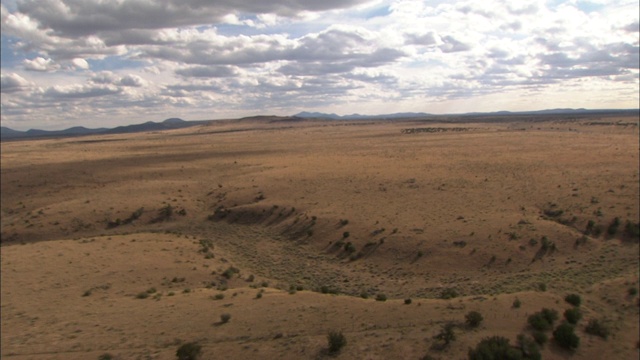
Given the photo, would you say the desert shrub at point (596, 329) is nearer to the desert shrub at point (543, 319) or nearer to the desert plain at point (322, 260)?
the desert plain at point (322, 260)

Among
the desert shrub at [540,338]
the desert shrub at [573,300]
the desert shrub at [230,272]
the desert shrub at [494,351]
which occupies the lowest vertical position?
the desert shrub at [230,272]

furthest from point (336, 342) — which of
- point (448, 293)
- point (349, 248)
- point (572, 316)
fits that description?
point (349, 248)

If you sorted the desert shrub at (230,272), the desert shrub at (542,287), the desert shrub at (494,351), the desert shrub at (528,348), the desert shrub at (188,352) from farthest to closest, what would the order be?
the desert shrub at (230,272) → the desert shrub at (542,287) → the desert shrub at (188,352) → the desert shrub at (528,348) → the desert shrub at (494,351)

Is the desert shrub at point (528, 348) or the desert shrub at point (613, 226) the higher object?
the desert shrub at point (613, 226)

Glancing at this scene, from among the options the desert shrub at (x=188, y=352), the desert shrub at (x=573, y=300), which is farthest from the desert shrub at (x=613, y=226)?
the desert shrub at (x=188, y=352)

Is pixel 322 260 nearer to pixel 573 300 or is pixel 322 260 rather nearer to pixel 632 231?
pixel 573 300

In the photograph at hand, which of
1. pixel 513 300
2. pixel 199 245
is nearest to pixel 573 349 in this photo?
pixel 513 300
